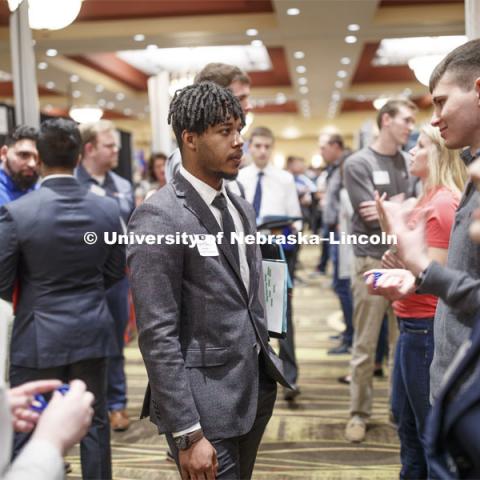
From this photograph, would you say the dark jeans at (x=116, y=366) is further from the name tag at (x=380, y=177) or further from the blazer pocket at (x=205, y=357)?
the blazer pocket at (x=205, y=357)

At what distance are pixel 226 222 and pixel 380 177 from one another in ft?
6.11

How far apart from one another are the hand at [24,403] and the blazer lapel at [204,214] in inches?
24.2

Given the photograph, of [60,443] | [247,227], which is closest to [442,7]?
[247,227]

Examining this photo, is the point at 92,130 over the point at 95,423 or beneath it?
over

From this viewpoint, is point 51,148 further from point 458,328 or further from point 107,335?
point 458,328

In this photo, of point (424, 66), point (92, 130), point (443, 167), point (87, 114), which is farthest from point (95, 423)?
point (87, 114)

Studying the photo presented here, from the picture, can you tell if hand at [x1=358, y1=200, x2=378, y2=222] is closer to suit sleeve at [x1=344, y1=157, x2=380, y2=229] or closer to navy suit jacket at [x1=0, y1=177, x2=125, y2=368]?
suit sleeve at [x1=344, y1=157, x2=380, y2=229]

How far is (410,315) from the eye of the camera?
2.38 m

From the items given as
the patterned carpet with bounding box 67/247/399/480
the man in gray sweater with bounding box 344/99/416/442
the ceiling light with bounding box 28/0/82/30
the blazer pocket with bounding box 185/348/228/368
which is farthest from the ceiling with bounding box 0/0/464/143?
the blazer pocket with bounding box 185/348/228/368

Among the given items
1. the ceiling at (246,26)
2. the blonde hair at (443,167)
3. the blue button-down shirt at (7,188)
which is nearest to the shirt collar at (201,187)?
the blonde hair at (443,167)

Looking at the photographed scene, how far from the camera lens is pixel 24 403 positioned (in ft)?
3.75

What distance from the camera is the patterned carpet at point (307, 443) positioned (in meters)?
3.04

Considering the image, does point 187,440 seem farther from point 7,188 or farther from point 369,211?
point 369,211

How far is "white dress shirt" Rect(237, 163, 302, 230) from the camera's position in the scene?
4.08 meters
